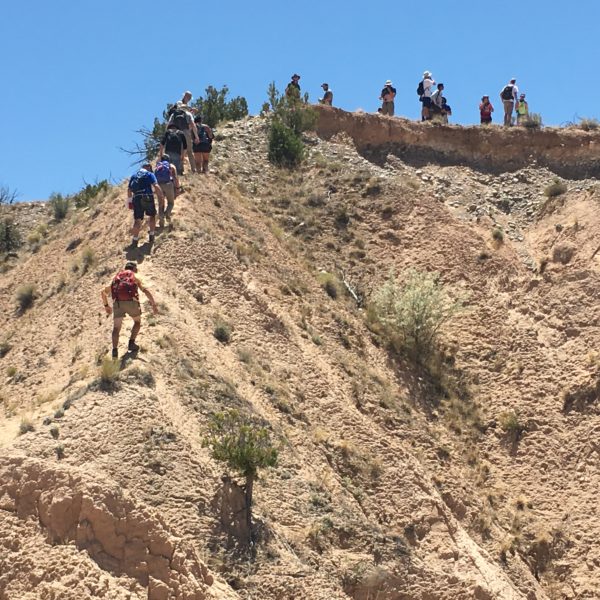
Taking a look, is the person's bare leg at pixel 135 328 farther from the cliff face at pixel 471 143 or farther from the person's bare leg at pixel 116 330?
the cliff face at pixel 471 143

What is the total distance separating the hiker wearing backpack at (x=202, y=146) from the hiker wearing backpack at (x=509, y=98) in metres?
10.2

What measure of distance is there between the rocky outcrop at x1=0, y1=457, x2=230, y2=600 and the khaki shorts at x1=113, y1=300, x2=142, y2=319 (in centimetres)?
355

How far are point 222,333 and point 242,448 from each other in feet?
15.4

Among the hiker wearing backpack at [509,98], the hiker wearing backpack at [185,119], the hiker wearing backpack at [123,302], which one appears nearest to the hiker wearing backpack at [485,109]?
the hiker wearing backpack at [509,98]

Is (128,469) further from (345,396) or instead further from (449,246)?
(449,246)

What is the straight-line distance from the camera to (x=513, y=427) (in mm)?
24031

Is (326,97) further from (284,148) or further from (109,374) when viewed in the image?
(109,374)

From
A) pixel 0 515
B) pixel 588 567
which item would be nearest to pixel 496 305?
pixel 588 567

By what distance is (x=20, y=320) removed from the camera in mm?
24656

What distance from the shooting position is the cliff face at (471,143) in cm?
3266

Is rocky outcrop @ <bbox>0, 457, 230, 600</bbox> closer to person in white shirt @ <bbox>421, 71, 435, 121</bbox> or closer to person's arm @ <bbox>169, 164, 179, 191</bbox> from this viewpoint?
person's arm @ <bbox>169, 164, 179, 191</bbox>

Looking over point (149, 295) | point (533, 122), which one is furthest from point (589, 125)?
point (149, 295)

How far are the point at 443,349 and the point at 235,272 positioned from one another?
4908 mm

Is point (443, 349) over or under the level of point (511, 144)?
under
